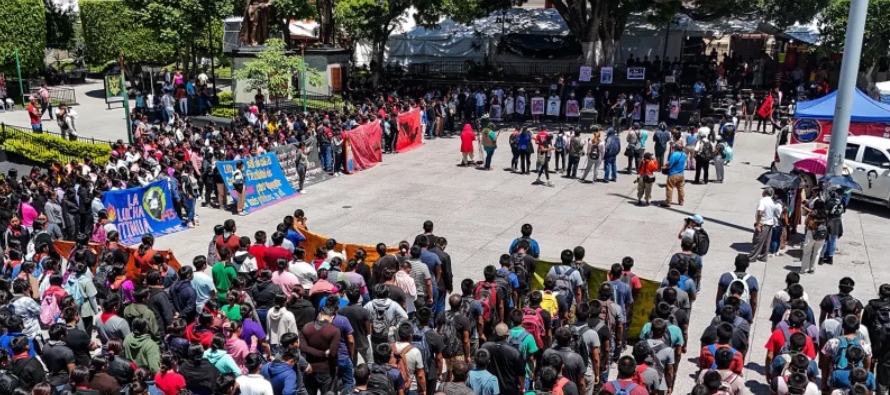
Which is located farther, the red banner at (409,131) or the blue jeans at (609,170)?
the red banner at (409,131)

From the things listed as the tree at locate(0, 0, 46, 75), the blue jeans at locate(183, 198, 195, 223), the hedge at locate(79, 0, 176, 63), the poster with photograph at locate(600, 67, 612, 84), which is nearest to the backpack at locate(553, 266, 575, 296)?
the blue jeans at locate(183, 198, 195, 223)

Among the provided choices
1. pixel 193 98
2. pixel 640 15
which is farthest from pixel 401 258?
pixel 640 15

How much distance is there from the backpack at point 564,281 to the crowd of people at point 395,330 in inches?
0.8

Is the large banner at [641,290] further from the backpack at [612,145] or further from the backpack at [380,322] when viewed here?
the backpack at [612,145]

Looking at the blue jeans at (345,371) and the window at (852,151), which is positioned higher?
the window at (852,151)

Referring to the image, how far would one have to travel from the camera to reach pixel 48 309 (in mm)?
9688

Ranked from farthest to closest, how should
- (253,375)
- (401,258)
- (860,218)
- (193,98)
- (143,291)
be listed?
(193,98)
(860,218)
(401,258)
(143,291)
(253,375)

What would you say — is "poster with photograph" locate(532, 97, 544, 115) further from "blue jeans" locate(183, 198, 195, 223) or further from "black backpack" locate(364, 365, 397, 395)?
"black backpack" locate(364, 365, 397, 395)

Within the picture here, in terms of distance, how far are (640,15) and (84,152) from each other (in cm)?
2477

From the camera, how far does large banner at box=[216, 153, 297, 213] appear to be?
18.5 meters

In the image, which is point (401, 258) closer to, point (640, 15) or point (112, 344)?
point (112, 344)

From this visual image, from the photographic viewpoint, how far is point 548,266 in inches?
440

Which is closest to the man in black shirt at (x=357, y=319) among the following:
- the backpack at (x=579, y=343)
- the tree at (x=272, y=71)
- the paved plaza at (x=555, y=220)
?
the backpack at (x=579, y=343)

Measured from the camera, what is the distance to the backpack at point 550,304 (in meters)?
9.37
